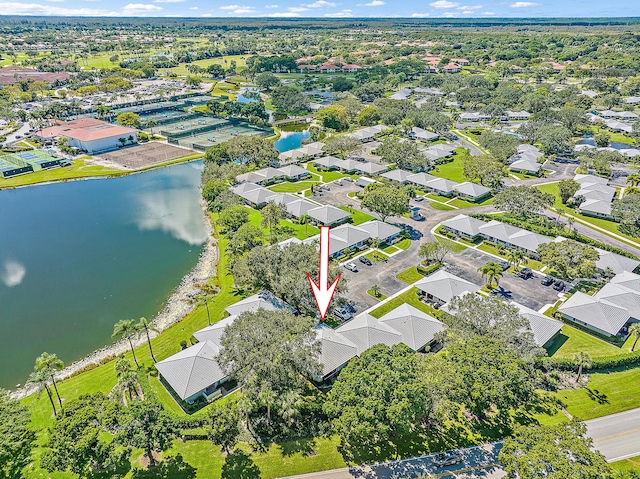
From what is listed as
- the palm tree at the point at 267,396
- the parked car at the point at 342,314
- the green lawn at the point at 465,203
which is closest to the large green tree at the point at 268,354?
the palm tree at the point at 267,396

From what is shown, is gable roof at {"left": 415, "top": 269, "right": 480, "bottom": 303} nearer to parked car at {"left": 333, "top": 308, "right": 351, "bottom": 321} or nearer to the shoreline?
parked car at {"left": 333, "top": 308, "right": 351, "bottom": 321}

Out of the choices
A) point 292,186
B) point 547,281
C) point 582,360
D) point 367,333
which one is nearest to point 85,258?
point 292,186

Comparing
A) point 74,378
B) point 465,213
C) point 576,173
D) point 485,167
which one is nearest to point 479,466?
point 74,378

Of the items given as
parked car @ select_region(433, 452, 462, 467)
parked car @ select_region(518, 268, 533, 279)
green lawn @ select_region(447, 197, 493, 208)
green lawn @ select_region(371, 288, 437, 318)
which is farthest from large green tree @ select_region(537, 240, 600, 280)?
parked car @ select_region(433, 452, 462, 467)

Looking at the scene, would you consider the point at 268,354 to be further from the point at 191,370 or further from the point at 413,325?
the point at 413,325

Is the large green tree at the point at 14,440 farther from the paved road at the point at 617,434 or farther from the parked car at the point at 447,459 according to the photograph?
the paved road at the point at 617,434
